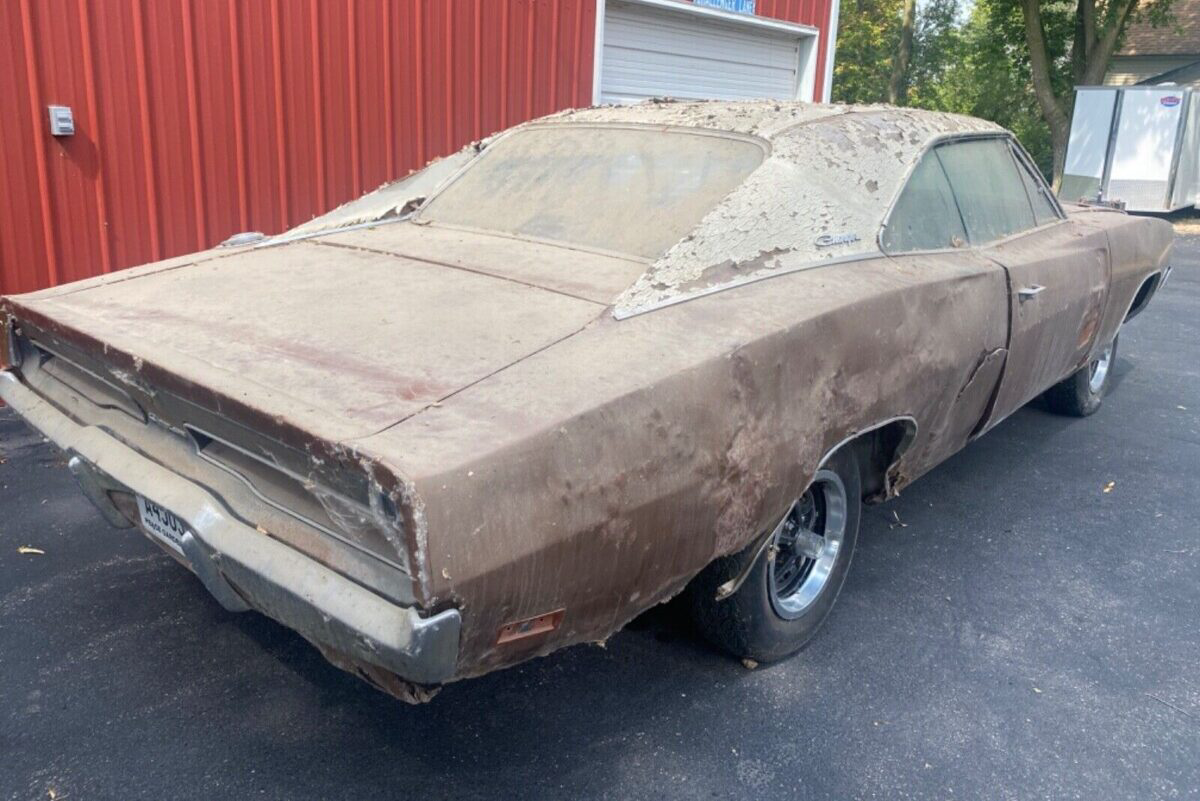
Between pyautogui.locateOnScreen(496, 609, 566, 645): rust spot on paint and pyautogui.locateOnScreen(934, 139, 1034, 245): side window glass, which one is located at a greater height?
pyautogui.locateOnScreen(934, 139, 1034, 245): side window glass

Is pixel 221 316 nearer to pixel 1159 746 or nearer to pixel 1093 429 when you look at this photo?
pixel 1159 746

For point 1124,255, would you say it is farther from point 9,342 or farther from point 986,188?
point 9,342

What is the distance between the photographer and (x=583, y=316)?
2.51 metres

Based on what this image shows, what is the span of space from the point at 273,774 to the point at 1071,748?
2189 millimetres

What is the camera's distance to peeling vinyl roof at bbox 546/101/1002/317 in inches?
108

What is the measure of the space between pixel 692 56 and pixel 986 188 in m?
5.68

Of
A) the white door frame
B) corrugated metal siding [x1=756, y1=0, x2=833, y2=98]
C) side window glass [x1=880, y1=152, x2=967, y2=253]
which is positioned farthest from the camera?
corrugated metal siding [x1=756, y1=0, x2=833, y2=98]

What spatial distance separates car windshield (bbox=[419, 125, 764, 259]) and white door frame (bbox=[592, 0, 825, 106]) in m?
4.29

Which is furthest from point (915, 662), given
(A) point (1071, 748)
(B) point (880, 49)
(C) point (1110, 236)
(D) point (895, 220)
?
(B) point (880, 49)

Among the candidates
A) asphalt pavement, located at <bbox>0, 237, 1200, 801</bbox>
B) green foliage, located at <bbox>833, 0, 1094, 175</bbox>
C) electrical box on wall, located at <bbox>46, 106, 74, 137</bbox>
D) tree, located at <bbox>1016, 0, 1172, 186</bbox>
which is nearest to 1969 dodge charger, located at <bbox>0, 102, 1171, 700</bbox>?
asphalt pavement, located at <bbox>0, 237, 1200, 801</bbox>

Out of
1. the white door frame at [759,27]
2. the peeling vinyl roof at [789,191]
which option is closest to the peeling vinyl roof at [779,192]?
the peeling vinyl roof at [789,191]

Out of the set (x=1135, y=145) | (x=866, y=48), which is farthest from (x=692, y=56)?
(x=866, y=48)

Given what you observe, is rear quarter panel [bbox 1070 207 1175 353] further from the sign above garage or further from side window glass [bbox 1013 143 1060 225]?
the sign above garage

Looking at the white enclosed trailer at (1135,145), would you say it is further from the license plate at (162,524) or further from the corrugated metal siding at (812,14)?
the license plate at (162,524)
